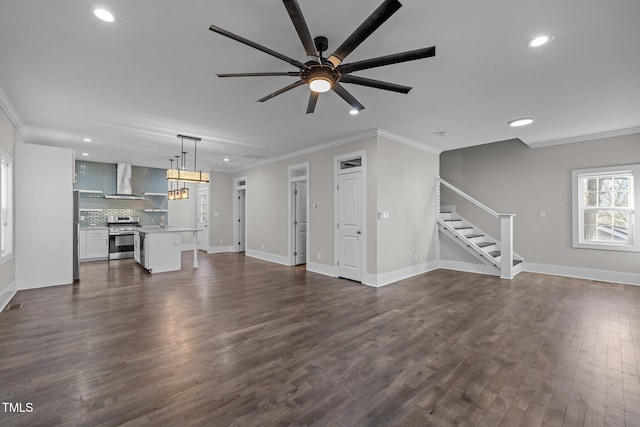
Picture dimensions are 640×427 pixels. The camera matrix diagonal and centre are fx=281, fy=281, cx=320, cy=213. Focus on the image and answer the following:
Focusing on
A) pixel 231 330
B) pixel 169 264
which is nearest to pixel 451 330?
pixel 231 330

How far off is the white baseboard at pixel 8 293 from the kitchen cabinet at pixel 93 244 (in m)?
3.15

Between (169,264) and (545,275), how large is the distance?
8.03 m

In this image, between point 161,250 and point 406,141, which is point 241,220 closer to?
point 161,250

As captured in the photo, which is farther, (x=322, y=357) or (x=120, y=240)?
(x=120, y=240)

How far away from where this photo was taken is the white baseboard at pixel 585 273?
5058mm

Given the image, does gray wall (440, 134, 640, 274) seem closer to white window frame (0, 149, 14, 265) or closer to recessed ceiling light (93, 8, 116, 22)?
recessed ceiling light (93, 8, 116, 22)

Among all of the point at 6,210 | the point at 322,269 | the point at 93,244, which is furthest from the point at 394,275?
the point at 93,244

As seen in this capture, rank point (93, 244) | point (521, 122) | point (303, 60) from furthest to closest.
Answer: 1. point (93, 244)
2. point (521, 122)
3. point (303, 60)

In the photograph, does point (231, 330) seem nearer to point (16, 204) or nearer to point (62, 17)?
point (62, 17)

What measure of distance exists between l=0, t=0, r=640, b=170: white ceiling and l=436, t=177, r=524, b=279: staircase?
68.5 inches

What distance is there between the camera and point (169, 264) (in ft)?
20.5

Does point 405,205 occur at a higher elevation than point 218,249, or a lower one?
higher

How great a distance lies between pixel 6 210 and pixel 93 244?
12.2ft

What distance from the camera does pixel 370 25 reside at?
1686 millimetres
